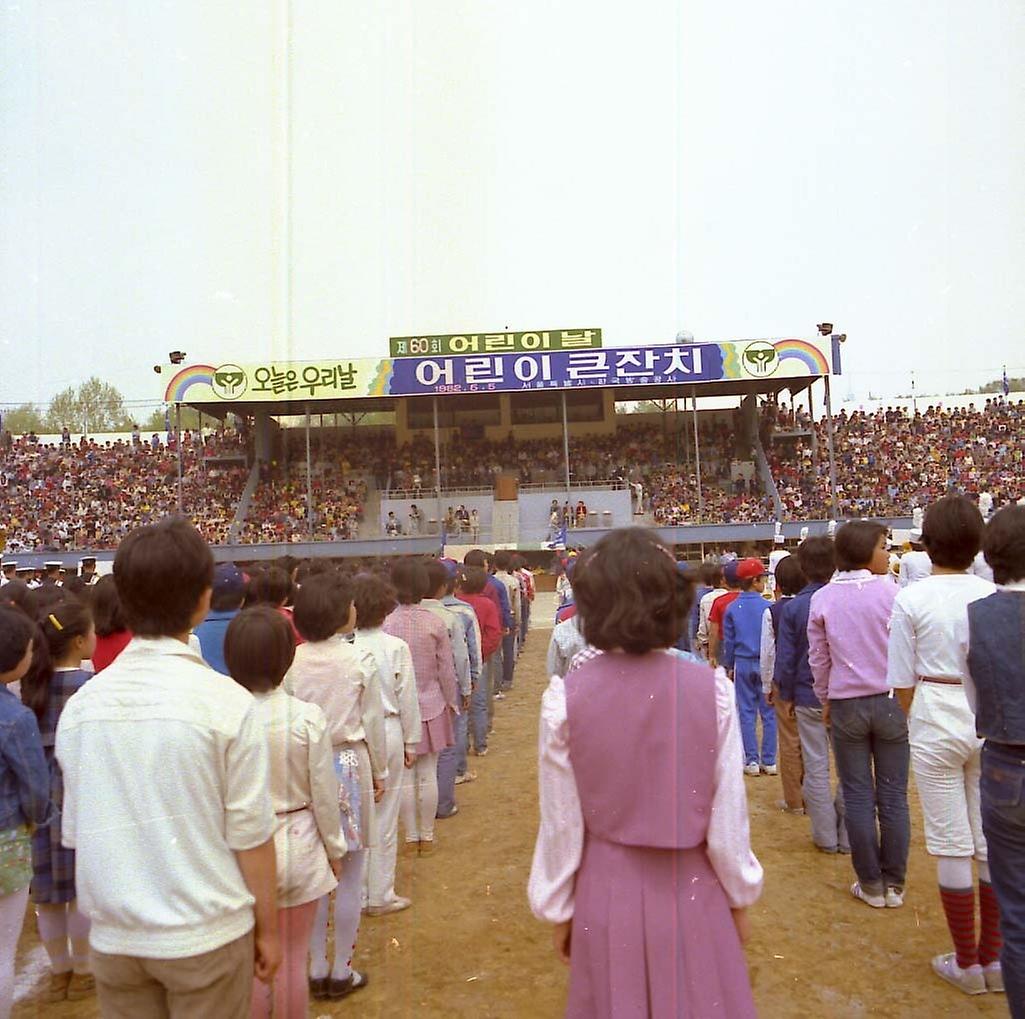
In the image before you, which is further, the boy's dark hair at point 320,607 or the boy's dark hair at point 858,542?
the boy's dark hair at point 858,542

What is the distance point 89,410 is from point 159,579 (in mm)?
28328

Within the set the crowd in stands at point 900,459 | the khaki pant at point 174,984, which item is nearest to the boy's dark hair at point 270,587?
the khaki pant at point 174,984

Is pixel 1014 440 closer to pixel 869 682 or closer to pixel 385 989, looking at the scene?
pixel 869 682

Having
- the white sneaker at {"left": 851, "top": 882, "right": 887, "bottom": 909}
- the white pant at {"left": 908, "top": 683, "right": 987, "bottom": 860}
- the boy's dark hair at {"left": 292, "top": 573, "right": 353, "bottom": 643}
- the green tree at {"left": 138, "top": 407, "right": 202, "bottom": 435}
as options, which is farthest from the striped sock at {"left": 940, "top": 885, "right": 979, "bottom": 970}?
the green tree at {"left": 138, "top": 407, "right": 202, "bottom": 435}

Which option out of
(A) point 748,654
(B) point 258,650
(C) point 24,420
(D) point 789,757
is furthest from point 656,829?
(C) point 24,420

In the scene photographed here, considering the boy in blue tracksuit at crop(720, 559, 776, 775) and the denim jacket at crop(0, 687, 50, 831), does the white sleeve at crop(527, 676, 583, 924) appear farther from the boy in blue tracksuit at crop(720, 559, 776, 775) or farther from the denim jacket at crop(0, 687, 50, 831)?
the boy in blue tracksuit at crop(720, 559, 776, 775)

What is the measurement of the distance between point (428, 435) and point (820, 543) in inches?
935

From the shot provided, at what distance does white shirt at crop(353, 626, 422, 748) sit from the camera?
11.2ft

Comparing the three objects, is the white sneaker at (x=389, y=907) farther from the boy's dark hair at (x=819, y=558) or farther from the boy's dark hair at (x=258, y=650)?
the boy's dark hair at (x=819, y=558)

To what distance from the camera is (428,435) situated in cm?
2706

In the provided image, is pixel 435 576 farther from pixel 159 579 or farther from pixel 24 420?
pixel 24 420

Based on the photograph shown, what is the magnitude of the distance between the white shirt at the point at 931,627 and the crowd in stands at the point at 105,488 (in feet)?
57.9

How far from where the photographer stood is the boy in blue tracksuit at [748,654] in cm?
499

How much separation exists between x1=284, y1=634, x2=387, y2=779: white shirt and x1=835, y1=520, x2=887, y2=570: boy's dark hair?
2.01 metres
